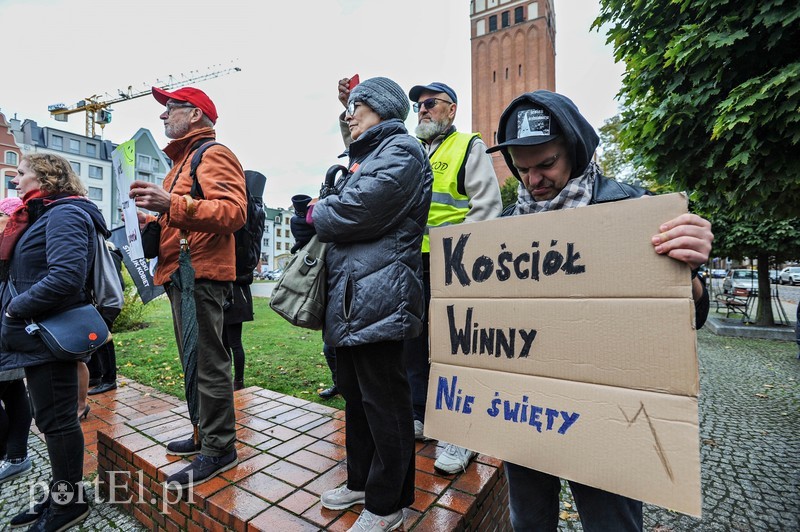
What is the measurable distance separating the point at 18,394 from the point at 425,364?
2.74 m

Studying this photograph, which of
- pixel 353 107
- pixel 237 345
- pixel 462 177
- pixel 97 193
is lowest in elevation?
pixel 237 345

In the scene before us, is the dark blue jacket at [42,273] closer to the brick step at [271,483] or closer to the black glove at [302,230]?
the brick step at [271,483]

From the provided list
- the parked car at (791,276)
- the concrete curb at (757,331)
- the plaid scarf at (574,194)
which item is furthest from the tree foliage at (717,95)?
the parked car at (791,276)

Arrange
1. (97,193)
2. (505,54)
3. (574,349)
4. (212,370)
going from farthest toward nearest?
(505,54) < (97,193) < (212,370) < (574,349)

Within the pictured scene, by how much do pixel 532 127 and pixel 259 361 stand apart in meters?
5.27

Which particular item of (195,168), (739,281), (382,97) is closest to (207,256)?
(195,168)

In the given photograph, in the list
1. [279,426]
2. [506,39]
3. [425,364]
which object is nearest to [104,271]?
[279,426]

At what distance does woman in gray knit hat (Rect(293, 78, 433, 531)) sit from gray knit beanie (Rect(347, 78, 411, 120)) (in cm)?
9

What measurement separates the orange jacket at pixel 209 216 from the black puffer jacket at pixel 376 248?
0.68 meters

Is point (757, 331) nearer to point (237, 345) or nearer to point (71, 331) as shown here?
point (237, 345)

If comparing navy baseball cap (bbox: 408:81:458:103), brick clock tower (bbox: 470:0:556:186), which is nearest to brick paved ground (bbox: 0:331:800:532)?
navy baseball cap (bbox: 408:81:458:103)

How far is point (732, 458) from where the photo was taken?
3.21m

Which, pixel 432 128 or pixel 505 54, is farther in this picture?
pixel 505 54

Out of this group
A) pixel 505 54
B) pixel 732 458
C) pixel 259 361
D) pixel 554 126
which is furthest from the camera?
pixel 505 54
